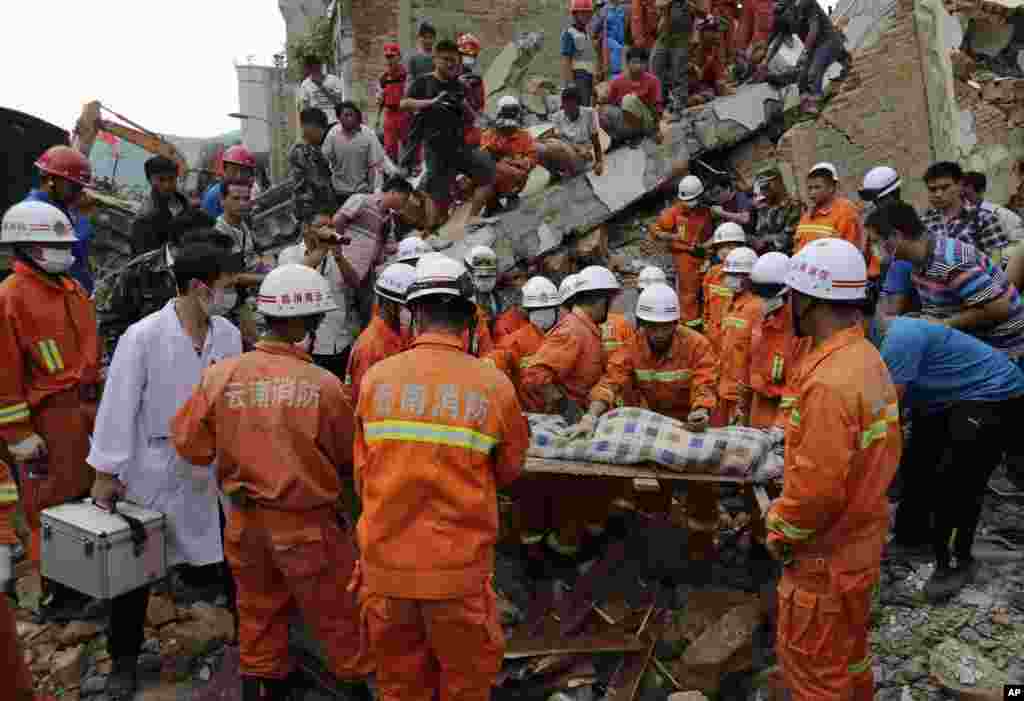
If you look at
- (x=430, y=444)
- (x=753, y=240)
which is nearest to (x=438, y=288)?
(x=430, y=444)

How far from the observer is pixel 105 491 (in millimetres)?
3223

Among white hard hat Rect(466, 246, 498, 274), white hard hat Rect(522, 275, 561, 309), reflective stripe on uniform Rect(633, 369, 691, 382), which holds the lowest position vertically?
reflective stripe on uniform Rect(633, 369, 691, 382)

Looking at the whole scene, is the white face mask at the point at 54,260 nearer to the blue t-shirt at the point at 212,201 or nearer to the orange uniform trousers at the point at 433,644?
the orange uniform trousers at the point at 433,644

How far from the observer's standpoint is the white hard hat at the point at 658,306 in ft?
14.8

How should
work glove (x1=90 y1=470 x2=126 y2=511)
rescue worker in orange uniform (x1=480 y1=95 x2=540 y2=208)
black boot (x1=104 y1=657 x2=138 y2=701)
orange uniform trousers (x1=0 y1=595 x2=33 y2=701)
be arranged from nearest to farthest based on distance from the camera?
orange uniform trousers (x1=0 y1=595 x2=33 y2=701) < work glove (x1=90 y1=470 x2=126 y2=511) < black boot (x1=104 y1=657 x2=138 y2=701) < rescue worker in orange uniform (x1=480 y1=95 x2=540 y2=208)

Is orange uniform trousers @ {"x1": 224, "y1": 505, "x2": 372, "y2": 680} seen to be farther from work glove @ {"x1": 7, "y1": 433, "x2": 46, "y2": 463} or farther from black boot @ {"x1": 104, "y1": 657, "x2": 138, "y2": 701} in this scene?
work glove @ {"x1": 7, "y1": 433, "x2": 46, "y2": 463}

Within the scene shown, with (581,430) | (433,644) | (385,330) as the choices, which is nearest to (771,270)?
(581,430)

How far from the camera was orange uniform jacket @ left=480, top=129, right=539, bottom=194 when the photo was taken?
772 cm

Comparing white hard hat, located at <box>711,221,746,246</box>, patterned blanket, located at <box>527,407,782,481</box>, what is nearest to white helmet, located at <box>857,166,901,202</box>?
white hard hat, located at <box>711,221,746,246</box>

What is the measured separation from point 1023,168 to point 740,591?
579cm

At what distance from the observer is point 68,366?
3793 millimetres

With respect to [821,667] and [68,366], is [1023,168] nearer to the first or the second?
[821,667]

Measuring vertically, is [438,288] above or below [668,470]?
above

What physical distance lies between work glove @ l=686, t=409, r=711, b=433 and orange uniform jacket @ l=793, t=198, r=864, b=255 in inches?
81.0
